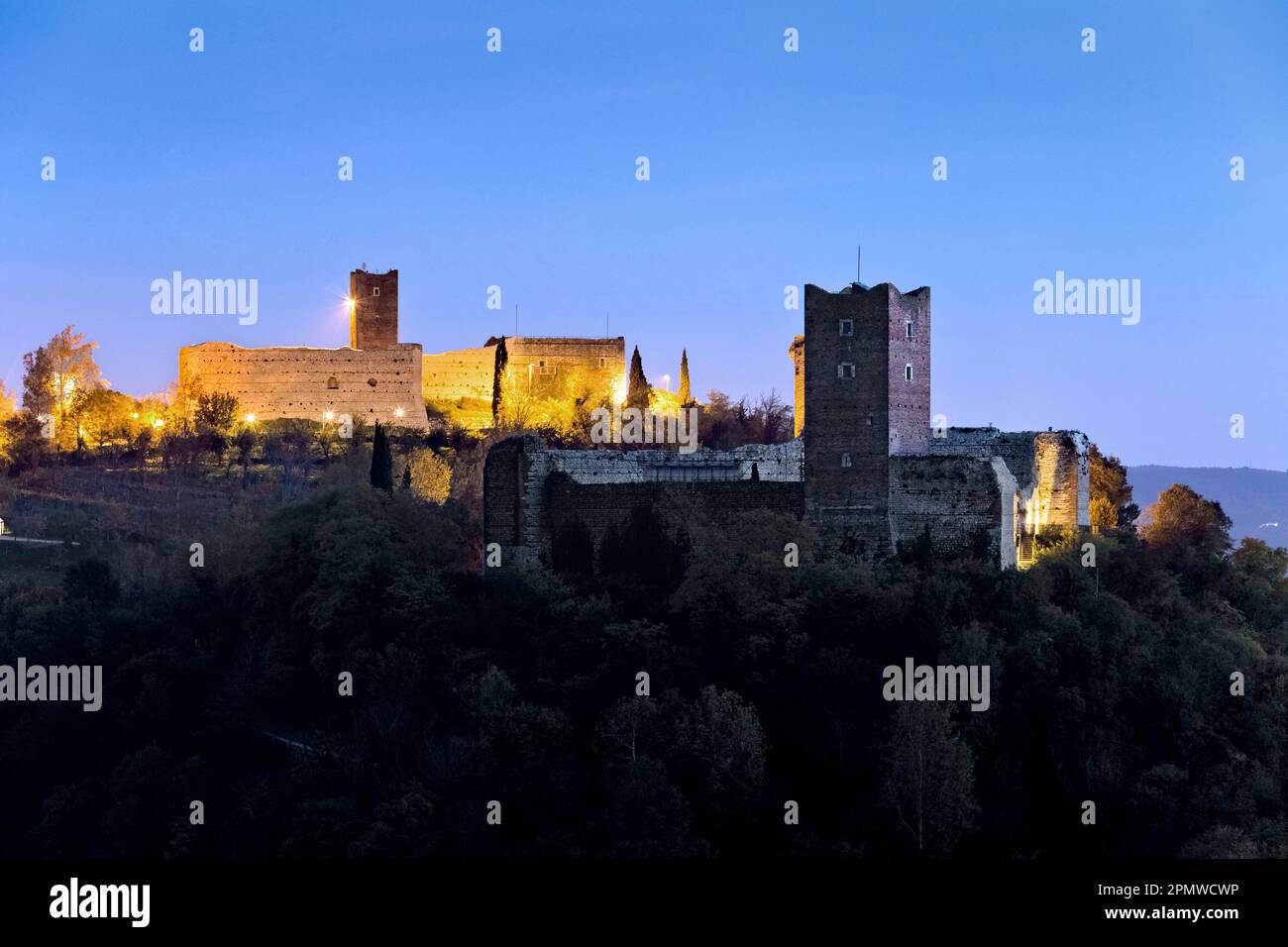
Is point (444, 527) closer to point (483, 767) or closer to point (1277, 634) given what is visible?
point (483, 767)

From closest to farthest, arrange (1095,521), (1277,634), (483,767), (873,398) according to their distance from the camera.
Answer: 1. (483,767)
2. (873,398)
3. (1277,634)
4. (1095,521)

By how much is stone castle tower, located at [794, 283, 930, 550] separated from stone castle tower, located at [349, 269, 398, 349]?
49459mm

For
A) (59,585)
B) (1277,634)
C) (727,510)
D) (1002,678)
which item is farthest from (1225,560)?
(59,585)

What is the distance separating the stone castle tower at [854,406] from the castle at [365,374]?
142ft

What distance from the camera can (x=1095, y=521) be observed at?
5519 cm

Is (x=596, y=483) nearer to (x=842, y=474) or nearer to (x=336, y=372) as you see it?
(x=842, y=474)

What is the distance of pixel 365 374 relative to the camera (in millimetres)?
90625

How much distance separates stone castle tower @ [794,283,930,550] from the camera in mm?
45438

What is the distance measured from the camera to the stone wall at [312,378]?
90.4 metres
